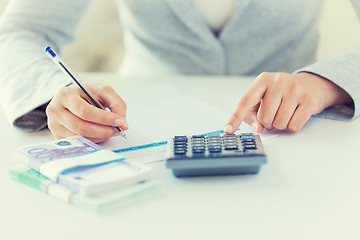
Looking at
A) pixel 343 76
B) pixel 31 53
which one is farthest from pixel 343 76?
pixel 31 53

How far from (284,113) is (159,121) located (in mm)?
169

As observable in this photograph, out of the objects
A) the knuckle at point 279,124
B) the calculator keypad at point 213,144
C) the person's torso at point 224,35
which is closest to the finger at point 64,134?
the calculator keypad at point 213,144

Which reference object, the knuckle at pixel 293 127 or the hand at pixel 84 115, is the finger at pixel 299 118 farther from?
the hand at pixel 84 115

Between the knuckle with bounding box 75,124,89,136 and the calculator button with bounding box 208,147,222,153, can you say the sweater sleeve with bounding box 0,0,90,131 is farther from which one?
the calculator button with bounding box 208,147,222,153

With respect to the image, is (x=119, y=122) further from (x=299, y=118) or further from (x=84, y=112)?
(x=299, y=118)

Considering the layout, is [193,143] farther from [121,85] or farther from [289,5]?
[289,5]

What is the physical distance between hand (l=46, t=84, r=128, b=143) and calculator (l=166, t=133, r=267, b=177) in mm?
87

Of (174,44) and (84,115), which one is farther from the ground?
(84,115)

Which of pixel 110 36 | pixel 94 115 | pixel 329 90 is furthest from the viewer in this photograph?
pixel 110 36

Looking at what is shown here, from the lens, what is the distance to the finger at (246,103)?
50 cm

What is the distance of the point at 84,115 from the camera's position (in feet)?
1.56

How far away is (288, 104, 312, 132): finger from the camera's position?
0.53m

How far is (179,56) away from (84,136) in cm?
48

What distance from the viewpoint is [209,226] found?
345mm
